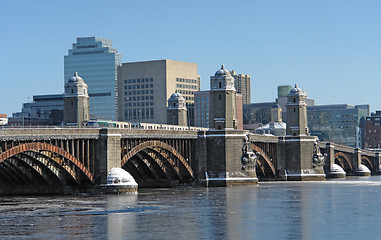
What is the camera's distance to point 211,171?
434 feet

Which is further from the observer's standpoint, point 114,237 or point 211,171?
point 211,171

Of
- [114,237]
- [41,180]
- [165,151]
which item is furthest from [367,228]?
[165,151]

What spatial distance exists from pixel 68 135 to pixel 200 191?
965 inches

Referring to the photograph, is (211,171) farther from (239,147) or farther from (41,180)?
(41,180)

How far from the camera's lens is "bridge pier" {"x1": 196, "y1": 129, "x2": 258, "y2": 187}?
131625 millimetres

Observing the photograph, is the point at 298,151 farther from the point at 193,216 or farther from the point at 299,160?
the point at 193,216

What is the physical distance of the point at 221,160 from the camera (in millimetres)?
131750

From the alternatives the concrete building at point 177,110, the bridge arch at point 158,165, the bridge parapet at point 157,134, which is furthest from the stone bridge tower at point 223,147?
the concrete building at point 177,110

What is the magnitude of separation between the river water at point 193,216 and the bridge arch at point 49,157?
13.3 ft

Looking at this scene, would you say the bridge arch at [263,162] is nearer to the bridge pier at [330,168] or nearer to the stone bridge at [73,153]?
the stone bridge at [73,153]

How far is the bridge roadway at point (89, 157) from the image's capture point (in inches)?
3849

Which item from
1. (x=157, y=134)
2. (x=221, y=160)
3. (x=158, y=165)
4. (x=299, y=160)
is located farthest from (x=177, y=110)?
(x=157, y=134)

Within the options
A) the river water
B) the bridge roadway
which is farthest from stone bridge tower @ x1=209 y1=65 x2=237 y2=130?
the river water

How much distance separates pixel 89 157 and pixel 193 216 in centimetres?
3413
